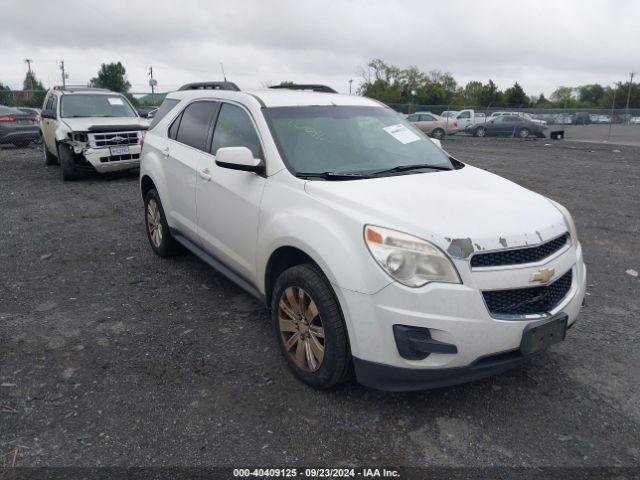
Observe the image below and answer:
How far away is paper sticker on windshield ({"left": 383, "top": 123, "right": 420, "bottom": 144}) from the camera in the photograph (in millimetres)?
4086

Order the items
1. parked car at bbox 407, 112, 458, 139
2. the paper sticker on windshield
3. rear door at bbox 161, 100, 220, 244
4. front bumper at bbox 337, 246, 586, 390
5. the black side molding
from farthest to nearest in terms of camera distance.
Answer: parked car at bbox 407, 112, 458, 139 < rear door at bbox 161, 100, 220, 244 < the paper sticker on windshield < the black side molding < front bumper at bbox 337, 246, 586, 390

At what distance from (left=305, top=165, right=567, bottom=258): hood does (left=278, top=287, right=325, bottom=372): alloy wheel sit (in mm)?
603

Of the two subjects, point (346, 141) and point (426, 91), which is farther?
point (426, 91)

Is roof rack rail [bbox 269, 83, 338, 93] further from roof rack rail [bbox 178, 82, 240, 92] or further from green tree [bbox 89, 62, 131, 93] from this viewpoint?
green tree [bbox 89, 62, 131, 93]

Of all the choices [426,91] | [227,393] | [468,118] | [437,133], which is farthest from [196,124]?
[426,91]

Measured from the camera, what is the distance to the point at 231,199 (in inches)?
149

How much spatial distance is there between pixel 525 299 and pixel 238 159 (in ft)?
6.33

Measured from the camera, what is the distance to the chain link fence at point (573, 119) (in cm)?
2959

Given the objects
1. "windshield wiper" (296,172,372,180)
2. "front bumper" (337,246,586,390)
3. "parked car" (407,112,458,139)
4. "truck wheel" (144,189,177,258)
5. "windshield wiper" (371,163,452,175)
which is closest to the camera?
"front bumper" (337,246,586,390)

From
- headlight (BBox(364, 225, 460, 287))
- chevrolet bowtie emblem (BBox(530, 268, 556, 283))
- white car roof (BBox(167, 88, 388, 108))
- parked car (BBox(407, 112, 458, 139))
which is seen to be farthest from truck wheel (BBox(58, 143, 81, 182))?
parked car (BBox(407, 112, 458, 139))

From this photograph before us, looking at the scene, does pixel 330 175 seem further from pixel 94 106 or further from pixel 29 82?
pixel 29 82

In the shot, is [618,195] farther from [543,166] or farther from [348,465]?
[348,465]

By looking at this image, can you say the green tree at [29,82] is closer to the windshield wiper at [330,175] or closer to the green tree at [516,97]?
the green tree at [516,97]

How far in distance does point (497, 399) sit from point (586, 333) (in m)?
1.26
